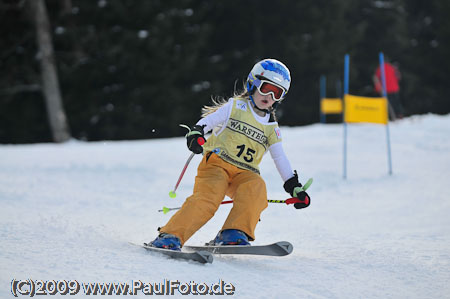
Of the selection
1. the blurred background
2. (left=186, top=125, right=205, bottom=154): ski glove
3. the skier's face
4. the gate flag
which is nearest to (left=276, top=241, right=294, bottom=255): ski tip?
(left=186, top=125, right=205, bottom=154): ski glove

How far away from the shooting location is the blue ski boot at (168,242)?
3504 millimetres

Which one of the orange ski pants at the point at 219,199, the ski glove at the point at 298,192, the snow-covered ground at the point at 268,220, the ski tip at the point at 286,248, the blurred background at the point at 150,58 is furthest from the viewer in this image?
the blurred background at the point at 150,58

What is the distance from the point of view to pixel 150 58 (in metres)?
18.2

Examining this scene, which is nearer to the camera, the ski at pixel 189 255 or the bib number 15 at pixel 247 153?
the ski at pixel 189 255

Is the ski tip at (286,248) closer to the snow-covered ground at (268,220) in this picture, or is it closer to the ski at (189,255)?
the snow-covered ground at (268,220)

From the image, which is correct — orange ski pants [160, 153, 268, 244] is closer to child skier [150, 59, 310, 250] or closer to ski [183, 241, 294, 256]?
child skier [150, 59, 310, 250]

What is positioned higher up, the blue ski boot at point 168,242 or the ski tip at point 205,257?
the blue ski boot at point 168,242

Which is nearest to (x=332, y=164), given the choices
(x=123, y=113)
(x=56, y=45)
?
(x=123, y=113)

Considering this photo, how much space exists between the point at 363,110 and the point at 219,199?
17.9ft

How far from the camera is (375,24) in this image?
26172 mm

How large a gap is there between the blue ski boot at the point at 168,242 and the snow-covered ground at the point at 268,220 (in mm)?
111

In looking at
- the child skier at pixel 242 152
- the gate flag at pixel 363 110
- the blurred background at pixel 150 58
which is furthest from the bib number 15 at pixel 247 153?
the blurred background at pixel 150 58

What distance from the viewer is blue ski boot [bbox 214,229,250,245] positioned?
3.64 metres

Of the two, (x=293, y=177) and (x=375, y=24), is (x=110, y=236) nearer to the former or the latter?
(x=293, y=177)
